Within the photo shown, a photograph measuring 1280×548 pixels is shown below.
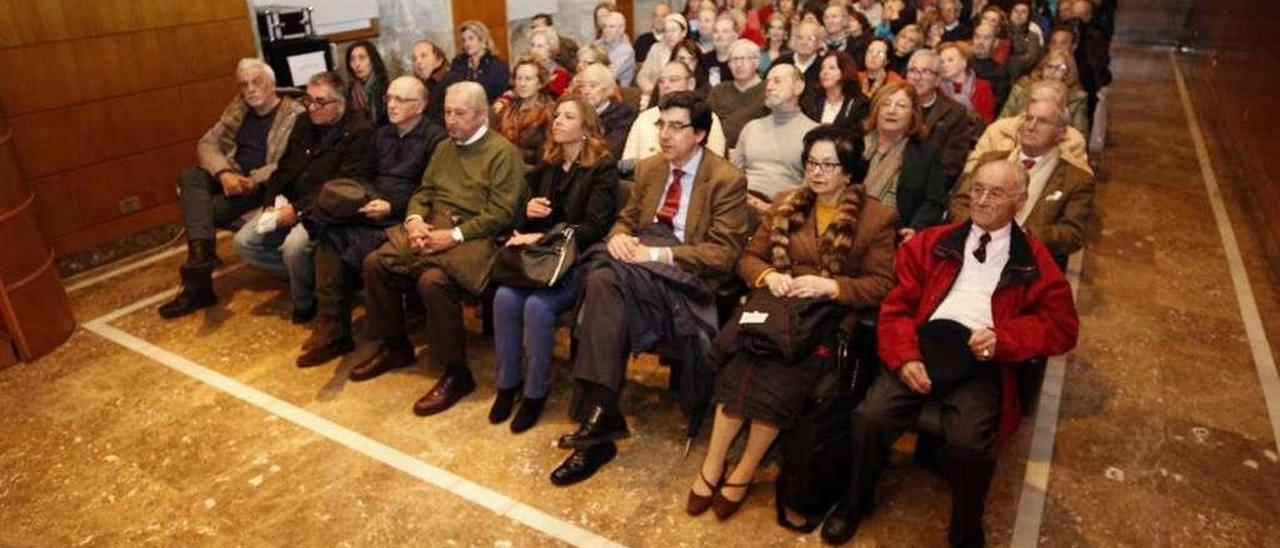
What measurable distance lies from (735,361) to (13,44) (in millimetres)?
4328

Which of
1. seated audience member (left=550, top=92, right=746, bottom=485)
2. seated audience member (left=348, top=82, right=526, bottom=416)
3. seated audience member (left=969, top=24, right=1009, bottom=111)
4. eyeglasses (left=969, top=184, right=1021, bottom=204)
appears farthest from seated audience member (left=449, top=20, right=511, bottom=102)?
eyeglasses (left=969, top=184, right=1021, bottom=204)

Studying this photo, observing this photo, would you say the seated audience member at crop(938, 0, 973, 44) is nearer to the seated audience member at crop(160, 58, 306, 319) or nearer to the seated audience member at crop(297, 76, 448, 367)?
the seated audience member at crop(297, 76, 448, 367)

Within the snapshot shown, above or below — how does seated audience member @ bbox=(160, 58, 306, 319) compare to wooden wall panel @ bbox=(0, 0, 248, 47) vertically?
below

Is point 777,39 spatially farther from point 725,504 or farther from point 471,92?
point 725,504

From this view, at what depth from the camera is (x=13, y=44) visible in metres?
4.46

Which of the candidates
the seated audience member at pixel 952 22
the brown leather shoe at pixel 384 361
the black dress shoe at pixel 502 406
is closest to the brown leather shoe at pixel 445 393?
the black dress shoe at pixel 502 406

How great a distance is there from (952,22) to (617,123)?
4161 millimetres

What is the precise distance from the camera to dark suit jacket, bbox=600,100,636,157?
459 cm

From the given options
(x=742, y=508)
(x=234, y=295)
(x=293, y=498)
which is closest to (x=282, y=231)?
(x=234, y=295)

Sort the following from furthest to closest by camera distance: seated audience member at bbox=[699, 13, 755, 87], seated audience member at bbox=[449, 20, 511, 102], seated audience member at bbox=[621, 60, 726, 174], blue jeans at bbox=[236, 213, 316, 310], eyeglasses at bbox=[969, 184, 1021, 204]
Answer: seated audience member at bbox=[699, 13, 755, 87] → seated audience member at bbox=[449, 20, 511, 102] → seated audience member at bbox=[621, 60, 726, 174] → blue jeans at bbox=[236, 213, 316, 310] → eyeglasses at bbox=[969, 184, 1021, 204]

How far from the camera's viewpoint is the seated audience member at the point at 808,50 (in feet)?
17.4

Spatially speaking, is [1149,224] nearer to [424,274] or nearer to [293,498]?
[424,274]

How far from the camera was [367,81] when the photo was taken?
5695 millimetres

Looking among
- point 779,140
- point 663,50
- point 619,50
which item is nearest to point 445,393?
point 779,140
